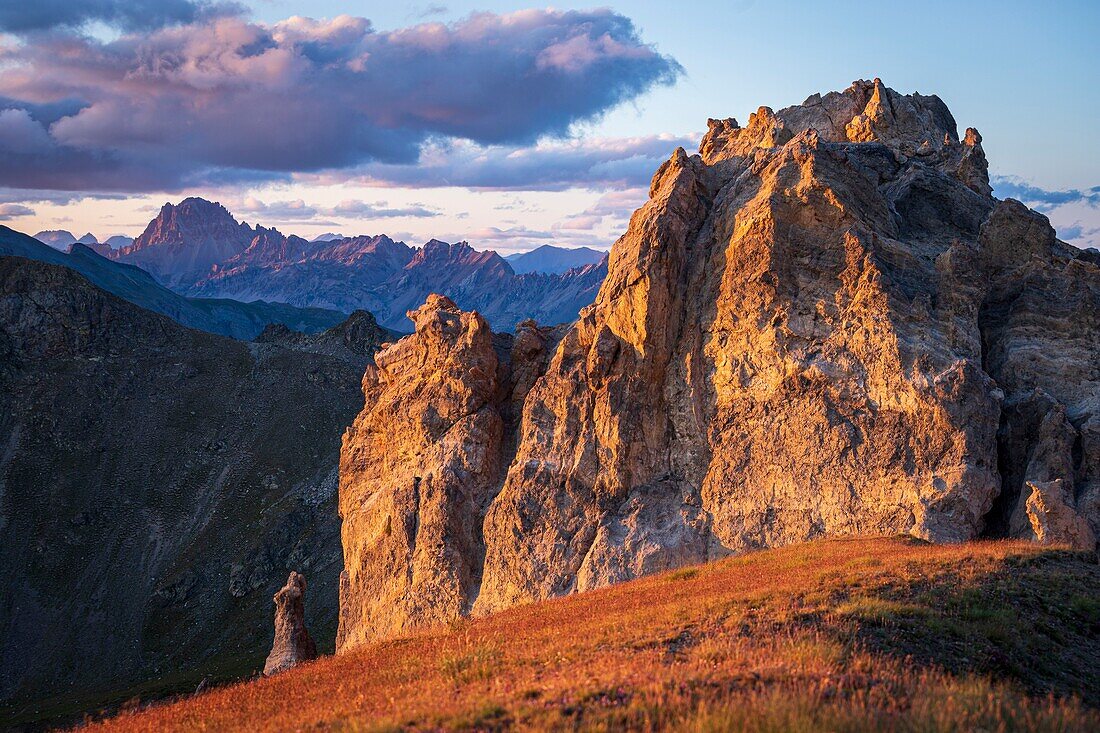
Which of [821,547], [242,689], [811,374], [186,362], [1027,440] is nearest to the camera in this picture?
[242,689]

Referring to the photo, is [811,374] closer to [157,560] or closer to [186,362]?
[157,560]

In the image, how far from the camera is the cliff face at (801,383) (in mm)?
29547

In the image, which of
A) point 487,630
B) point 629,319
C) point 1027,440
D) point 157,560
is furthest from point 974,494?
point 157,560

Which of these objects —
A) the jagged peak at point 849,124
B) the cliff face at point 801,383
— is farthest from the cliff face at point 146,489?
the jagged peak at point 849,124

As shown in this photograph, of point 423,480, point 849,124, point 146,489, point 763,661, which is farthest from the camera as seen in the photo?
point 146,489

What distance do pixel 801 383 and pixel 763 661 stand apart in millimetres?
21686

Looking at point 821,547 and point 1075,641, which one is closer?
point 1075,641

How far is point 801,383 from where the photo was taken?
32.5m

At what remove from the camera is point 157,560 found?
118 m

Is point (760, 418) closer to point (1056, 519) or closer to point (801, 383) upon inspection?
point (801, 383)

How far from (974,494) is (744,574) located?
10563 mm

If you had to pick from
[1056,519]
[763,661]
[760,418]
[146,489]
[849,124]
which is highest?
[849,124]

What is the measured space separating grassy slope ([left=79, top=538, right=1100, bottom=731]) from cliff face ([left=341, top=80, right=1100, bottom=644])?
5.68 metres

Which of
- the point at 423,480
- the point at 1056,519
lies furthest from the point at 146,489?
the point at 1056,519
